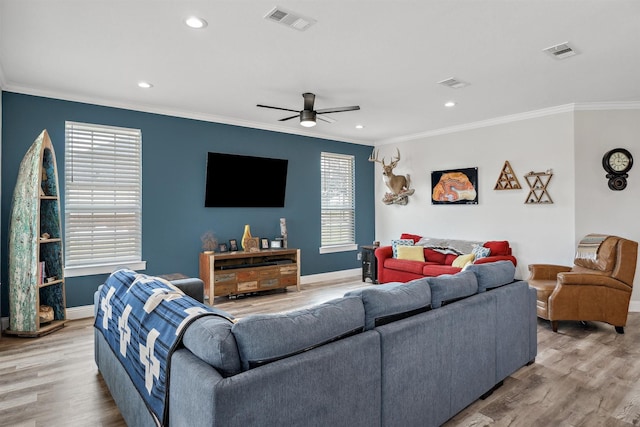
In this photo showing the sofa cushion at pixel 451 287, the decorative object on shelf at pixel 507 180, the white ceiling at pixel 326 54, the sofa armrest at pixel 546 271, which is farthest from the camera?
the decorative object on shelf at pixel 507 180

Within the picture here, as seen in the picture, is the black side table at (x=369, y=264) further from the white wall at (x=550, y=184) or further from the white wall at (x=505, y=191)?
the white wall at (x=550, y=184)

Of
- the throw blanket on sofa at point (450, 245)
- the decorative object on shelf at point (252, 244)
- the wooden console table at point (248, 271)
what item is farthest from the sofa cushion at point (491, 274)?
the decorative object on shelf at point (252, 244)

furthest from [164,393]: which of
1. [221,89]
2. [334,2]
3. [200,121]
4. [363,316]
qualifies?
[200,121]

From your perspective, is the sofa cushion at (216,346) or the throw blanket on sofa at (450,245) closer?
the sofa cushion at (216,346)

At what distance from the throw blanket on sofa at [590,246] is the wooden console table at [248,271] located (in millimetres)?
3755

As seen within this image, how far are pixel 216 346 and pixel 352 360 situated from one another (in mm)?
636

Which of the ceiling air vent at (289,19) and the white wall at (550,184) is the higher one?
the ceiling air vent at (289,19)

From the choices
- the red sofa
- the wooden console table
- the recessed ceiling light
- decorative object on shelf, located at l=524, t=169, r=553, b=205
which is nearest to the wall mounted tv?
the wooden console table

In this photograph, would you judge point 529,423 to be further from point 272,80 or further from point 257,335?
point 272,80

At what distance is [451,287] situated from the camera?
2361mm

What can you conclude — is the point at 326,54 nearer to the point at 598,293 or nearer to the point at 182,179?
the point at 182,179

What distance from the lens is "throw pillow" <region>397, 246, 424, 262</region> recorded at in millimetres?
5879

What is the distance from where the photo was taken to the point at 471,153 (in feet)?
19.5

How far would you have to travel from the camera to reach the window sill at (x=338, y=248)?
6705 mm
